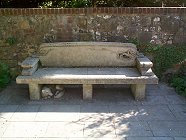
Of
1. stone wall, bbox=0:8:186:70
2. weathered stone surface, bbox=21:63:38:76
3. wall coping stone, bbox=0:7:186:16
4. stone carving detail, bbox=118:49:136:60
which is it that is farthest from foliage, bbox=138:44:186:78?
weathered stone surface, bbox=21:63:38:76

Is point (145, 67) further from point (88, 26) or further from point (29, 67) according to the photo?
point (29, 67)

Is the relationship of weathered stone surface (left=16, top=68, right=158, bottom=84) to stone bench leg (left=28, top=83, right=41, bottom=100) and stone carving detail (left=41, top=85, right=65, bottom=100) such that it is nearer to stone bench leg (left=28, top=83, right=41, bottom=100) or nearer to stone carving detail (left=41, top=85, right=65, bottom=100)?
stone bench leg (left=28, top=83, right=41, bottom=100)

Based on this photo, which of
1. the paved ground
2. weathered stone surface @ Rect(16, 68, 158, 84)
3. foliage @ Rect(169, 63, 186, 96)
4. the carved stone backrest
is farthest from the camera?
the carved stone backrest

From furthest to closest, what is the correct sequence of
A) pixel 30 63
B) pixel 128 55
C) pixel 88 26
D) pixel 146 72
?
pixel 88 26 < pixel 128 55 < pixel 30 63 < pixel 146 72

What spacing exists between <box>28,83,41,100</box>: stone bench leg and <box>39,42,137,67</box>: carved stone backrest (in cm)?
87

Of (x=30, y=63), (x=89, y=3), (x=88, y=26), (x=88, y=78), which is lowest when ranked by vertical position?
(x=88, y=78)

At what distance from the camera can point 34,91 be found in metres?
5.88

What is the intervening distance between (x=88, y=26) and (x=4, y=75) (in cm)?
239

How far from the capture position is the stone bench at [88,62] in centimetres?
592

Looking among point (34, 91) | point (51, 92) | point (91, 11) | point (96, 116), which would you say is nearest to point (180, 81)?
point (96, 116)

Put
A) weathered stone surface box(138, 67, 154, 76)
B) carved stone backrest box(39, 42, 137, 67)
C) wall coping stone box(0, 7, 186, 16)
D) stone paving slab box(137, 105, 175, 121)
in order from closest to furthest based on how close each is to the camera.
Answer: stone paving slab box(137, 105, 175, 121), weathered stone surface box(138, 67, 154, 76), carved stone backrest box(39, 42, 137, 67), wall coping stone box(0, 7, 186, 16)

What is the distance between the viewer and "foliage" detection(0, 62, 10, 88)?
6.67 m

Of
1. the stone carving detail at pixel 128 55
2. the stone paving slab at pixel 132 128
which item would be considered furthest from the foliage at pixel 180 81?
the stone paving slab at pixel 132 128

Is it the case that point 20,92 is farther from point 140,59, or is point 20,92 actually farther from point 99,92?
point 140,59
